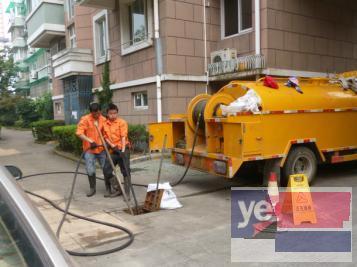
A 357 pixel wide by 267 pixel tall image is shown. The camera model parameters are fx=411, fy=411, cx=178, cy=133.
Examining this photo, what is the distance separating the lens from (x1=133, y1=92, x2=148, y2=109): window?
43.2 feet

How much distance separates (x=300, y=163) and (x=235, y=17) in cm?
629

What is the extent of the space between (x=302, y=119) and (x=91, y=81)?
1112 cm

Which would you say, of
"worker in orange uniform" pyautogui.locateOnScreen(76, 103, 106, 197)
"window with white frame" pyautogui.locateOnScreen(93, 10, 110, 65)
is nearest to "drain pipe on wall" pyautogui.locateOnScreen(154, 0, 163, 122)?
"window with white frame" pyautogui.locateOnScreen(93, 10, 110, 65)

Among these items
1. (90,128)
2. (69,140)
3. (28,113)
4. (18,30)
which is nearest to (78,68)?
(69,140)

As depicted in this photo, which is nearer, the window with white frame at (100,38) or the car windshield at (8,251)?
the car windshield at (8,251)

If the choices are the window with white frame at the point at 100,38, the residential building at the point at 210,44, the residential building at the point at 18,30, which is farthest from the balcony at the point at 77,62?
the residential building at the point at 18,30

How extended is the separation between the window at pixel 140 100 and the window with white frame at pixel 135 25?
4.68 ft

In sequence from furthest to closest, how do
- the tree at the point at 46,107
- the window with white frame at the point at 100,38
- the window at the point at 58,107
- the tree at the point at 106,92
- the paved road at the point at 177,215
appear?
the tree at the point at 46,107 < the window at the point at 58,107 < the window with white frame at the point at 100,38 < the tree at the point at 106,92 < the paved road at the point at 177,215

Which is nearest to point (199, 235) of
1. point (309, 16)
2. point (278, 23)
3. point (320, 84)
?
point (320, 84)

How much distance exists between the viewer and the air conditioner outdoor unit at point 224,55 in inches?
467

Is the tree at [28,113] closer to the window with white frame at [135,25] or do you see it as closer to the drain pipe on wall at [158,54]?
the window with white frame at [135,25]

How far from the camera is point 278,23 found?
11.4 metres

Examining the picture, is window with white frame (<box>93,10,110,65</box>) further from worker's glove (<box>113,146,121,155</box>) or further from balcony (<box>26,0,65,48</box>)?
worker's glove (<box>113,146,121,155</box>)

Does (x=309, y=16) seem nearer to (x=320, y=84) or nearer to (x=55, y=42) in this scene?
(x=320, y=84)
